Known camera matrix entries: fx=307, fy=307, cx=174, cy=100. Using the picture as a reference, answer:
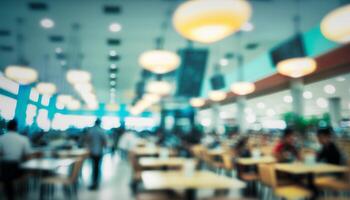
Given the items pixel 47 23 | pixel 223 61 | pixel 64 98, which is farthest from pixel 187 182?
pixel 64 98

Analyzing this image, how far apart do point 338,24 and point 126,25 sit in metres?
6.08

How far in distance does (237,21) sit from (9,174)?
428cm

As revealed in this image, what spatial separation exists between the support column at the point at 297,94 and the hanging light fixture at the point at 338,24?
8753mm

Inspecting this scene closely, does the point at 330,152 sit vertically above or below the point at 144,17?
below

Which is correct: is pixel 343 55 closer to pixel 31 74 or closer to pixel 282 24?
pixel 282 24

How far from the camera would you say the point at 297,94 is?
11750mm

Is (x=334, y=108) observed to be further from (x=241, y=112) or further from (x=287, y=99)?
(x=241, y=112)

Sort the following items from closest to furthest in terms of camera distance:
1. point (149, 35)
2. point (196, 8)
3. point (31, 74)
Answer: point (196, 8)
point (31, 74)
point (149, 35)

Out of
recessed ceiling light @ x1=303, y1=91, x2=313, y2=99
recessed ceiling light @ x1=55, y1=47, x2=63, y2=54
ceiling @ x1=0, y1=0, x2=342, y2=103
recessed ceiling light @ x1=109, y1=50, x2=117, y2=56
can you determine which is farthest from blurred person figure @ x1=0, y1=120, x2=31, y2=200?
recessed ceiling light @ x1=303, y1=91, x2=313, y2=99

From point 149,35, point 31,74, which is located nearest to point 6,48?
point 31,74

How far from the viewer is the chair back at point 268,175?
439 centimetres

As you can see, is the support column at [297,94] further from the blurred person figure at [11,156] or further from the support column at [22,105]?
the support column at [22,105]

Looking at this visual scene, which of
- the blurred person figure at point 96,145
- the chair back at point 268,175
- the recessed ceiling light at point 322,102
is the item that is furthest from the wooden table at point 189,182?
the recessed ceiling light at point 322,102

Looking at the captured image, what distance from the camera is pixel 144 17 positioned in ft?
25.0
